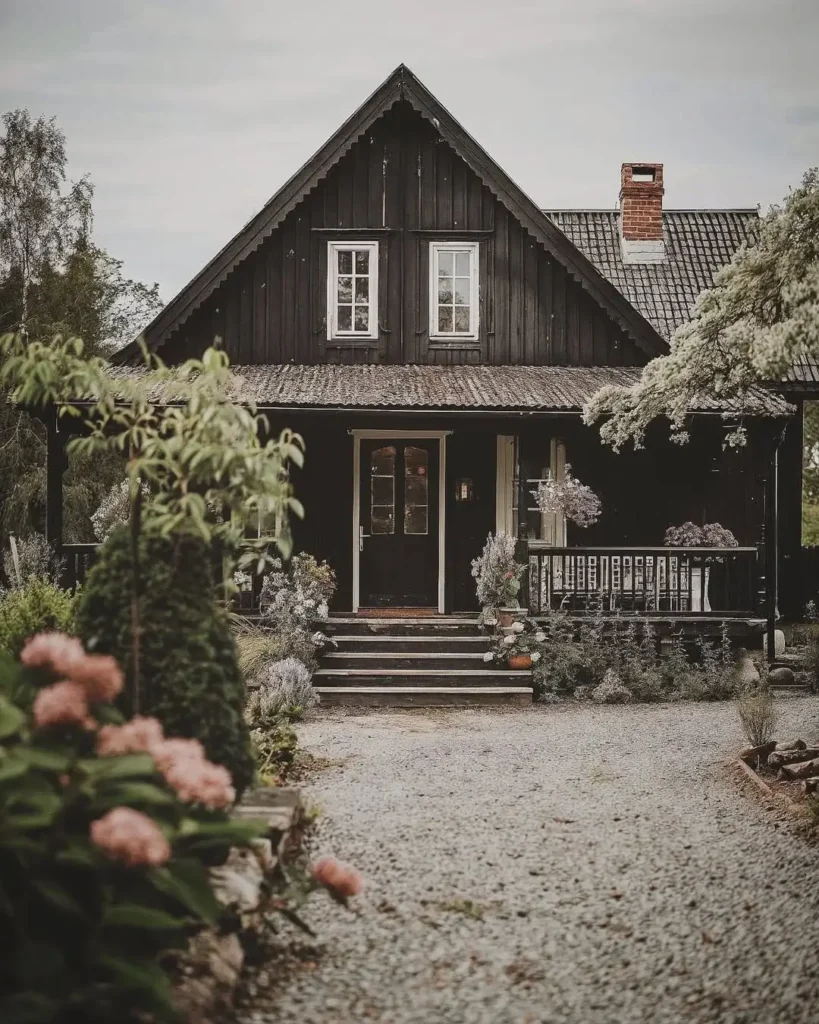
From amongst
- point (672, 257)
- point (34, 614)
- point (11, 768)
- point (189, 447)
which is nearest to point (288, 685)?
point (34, 614)

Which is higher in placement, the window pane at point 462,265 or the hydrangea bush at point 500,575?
the window pane at point 462,265

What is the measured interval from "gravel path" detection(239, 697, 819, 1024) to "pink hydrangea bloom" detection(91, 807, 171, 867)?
1075 millimetres

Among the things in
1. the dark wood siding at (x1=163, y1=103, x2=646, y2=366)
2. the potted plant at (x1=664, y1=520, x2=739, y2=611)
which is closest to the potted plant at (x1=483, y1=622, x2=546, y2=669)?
the potted plant at (x1=664, y1=520, x2=739, y2=611)

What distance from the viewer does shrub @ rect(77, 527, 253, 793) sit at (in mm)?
4258

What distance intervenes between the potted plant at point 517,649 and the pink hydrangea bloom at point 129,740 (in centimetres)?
849

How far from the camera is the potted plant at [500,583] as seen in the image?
39.6 ft

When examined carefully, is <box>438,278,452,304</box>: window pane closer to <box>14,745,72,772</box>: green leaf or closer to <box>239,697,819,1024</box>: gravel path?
<box>239,697,819,1024</box>: gravel path

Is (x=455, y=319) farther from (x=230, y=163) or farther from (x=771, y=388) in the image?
(x=230, y=163)

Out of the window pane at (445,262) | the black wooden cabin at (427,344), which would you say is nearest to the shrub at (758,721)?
the black wooden cabin at (427,344)

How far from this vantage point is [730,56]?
19750 millimetres

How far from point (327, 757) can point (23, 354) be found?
472 centimetres

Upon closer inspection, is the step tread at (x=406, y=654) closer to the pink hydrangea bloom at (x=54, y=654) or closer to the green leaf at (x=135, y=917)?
the pink hydrangea bloom at (x=54, y=654)

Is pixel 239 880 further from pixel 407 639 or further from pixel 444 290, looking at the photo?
pixel 444 290

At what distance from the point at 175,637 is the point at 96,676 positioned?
99 centimetres
